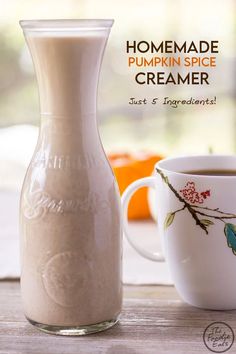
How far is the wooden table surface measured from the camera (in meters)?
0.71

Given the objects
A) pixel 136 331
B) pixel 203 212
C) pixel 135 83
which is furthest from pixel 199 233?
pixel 135 83

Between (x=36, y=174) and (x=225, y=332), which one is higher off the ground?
(x=36, y=174)

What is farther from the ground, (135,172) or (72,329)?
(135,172)

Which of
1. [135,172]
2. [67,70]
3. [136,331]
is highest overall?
[67,70]

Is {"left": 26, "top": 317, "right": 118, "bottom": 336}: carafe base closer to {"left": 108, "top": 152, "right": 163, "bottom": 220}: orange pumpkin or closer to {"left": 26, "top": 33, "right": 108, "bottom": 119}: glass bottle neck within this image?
{"left": 26, "top": 33, "right": 108, "bottom": 119}: glass bottle neck

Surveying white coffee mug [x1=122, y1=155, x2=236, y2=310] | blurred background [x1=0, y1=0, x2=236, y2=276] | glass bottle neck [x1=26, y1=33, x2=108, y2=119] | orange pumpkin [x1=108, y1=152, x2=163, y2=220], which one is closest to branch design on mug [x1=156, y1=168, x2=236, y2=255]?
white coffee mug [x1=122, y1=155, x2=236, y2=310]

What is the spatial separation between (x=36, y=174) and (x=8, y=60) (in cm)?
242

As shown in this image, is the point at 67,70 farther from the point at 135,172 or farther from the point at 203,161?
the point at 135,172

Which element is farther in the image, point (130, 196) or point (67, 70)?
point (130, 196)

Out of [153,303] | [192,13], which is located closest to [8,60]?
[192,13]

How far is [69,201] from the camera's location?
0.72 metres

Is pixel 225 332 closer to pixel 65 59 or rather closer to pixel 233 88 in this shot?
pixel 65 59

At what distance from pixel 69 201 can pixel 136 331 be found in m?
0.16

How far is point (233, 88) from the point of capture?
3.02 m
